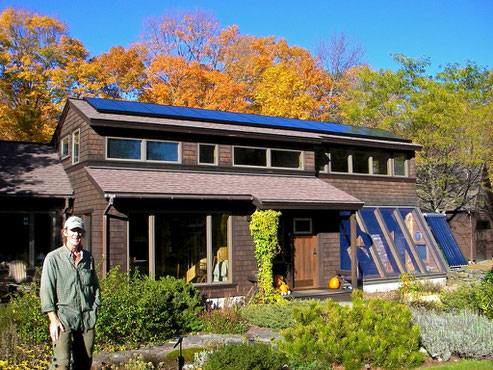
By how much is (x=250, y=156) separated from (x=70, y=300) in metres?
11.8

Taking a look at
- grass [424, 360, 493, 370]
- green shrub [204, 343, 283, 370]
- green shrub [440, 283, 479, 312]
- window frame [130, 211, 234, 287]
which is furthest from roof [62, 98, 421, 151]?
grass [424, 360, 493, 370]

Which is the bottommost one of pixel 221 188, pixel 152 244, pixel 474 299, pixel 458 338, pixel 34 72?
pixel 458 338

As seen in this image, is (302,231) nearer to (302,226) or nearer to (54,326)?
(302,226)

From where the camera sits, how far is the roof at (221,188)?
43.2 ft

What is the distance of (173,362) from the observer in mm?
8445

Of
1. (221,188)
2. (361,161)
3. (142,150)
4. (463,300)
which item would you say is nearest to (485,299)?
(463,300)

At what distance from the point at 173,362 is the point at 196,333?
100 inches

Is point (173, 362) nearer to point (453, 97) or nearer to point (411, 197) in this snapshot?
point (411, 197)

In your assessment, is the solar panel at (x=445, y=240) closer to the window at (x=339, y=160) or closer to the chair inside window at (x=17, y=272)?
the window at (x=339, y=160)

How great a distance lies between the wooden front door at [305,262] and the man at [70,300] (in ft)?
36.9

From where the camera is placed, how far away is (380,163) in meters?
21.0

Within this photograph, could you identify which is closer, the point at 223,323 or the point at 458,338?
the point at 458,338

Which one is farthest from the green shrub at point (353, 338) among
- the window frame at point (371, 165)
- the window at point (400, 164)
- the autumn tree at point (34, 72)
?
the autumn tree at point (34, 72)

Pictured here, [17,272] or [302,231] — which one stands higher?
[302,231]
